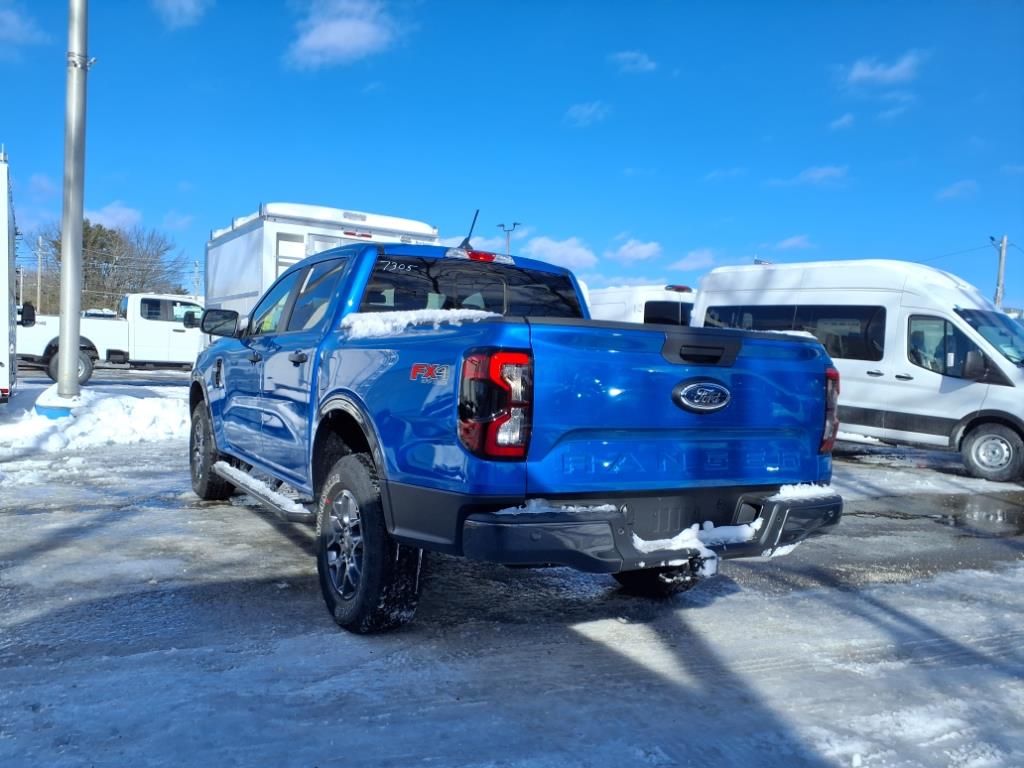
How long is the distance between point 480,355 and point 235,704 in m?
1.56

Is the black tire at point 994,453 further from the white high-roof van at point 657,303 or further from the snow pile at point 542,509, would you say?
the snow pile at point 542,509

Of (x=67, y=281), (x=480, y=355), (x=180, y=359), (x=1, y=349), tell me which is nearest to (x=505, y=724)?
(x=480, y=355)

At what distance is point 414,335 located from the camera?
3.49 m

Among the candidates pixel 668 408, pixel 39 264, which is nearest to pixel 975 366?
pixel 668 408

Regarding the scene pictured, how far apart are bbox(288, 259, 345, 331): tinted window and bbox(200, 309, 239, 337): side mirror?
0.95m

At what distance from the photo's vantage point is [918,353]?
10.5 metres

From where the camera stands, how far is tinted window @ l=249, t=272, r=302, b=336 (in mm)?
5426

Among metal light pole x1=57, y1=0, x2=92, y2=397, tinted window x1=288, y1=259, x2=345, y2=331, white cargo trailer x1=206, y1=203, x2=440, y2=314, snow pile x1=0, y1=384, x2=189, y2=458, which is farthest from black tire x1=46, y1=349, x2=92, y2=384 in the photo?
tinted window x1=288, y1=259, x2=345, y2=331

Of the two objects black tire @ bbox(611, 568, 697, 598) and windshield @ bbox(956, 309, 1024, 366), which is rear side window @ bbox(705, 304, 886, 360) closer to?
windshield @ bbox(956, 309, 1024, 366)

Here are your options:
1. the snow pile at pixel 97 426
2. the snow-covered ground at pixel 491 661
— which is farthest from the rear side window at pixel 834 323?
the snow pile at pixel 97 426

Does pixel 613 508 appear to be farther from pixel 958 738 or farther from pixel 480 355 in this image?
pixel 958 738

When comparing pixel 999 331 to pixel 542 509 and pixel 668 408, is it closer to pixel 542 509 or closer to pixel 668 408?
pixel 668 408

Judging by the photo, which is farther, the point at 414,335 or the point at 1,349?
the point at 1,349

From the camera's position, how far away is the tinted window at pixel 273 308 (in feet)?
17.8
